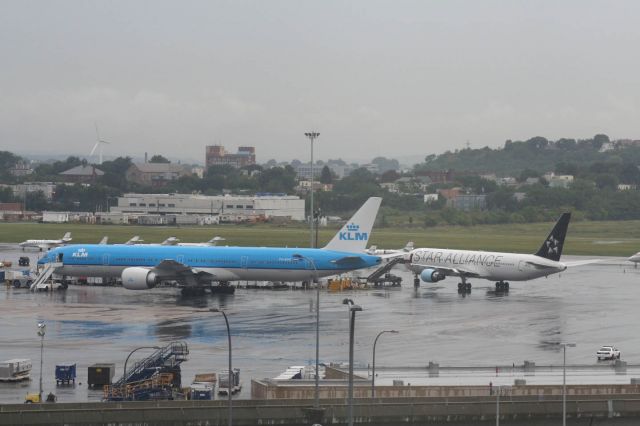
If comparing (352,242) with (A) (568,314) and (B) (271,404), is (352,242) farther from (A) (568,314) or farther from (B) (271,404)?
(B) (271,404)

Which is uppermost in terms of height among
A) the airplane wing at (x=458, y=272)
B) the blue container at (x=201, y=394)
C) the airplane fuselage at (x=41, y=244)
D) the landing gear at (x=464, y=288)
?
the airplane wing at (x=458, y=272)

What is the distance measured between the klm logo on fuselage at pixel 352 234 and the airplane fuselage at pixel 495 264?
12.8m

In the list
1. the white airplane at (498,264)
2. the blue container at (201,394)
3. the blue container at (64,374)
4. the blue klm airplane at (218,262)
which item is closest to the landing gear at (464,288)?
the white airplane at (498,264)

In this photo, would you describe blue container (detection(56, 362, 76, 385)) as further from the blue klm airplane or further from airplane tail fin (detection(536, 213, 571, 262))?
airplane tail fin (detection(536, 213, 571, 262))

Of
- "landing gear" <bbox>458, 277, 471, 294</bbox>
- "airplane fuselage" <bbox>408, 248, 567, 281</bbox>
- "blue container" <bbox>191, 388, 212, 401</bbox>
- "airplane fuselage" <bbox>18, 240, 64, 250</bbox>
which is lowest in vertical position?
"blue container" <bbox>191, 388, 212, 401</bbox>

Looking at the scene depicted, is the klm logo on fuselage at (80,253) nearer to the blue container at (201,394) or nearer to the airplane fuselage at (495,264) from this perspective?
the airplane fuselage at (495,264)

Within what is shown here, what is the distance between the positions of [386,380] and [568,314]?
4086 cm

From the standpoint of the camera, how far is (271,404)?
48.7m

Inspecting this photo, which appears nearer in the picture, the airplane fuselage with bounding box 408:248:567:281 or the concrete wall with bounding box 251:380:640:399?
the concrete wall with bounding box 251:380:640:399

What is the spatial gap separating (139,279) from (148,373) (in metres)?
45.0

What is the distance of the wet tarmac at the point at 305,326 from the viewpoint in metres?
67.7

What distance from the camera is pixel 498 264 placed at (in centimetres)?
11312

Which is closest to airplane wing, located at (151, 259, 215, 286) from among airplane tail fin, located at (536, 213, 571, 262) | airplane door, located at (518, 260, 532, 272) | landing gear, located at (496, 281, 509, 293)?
landing gear, located at (496, 281, 509, 293)

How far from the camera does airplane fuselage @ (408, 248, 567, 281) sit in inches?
4385
